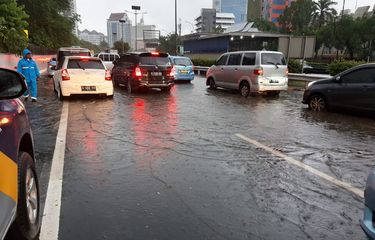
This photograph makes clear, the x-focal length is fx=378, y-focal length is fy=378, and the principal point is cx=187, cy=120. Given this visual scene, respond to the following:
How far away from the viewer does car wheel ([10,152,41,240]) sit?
9.80 ft

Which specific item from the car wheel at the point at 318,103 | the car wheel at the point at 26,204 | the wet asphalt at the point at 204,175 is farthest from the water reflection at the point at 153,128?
the car wheel at the point at 318,103

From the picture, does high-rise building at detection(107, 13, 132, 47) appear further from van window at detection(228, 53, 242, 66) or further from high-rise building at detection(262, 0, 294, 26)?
van window at detection(228, 53, 242, 66)

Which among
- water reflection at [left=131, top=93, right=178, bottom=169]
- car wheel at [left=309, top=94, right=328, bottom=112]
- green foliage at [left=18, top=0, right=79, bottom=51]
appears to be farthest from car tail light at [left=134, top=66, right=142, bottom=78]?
green foliage at [left=18, top=0, right=79, bottom=51]

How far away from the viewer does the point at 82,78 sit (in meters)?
13.0

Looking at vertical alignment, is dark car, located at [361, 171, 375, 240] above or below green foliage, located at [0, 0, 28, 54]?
below

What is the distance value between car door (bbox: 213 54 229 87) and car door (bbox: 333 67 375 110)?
6.73 metres

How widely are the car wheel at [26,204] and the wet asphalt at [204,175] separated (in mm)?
335

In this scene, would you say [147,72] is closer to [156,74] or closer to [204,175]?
[156,74]

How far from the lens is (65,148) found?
6.73m

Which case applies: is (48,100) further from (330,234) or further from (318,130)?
(330,234)

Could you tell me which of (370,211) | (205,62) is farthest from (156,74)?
(205,62)

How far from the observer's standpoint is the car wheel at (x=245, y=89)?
50.2ft

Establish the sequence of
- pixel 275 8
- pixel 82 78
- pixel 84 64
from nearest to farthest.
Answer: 1. pixel 82 78
2. pixel 84 64
3. pixel 275 8

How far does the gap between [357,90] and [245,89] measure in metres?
5.64
